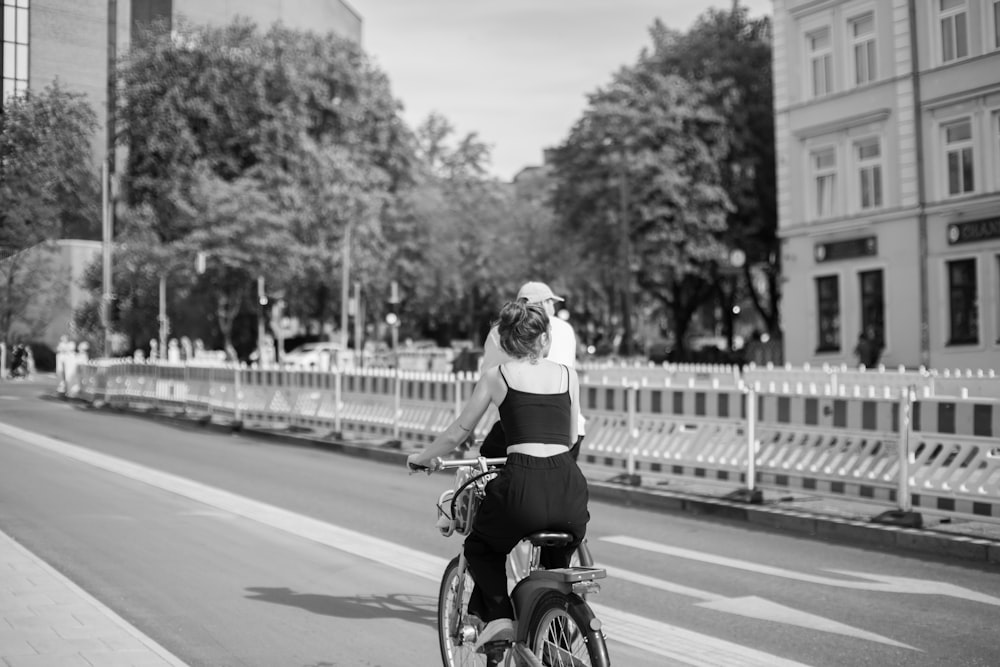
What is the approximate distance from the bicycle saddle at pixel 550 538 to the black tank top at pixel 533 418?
36 cm

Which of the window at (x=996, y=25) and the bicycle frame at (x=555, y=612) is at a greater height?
the window at (x=996, y=25)

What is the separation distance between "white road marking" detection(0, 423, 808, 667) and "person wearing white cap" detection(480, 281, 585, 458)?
1.35m

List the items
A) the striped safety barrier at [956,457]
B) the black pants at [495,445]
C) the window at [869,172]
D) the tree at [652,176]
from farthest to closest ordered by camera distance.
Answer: the tree at [652,176], the window at [869,172], the striped safety barrier at [956,457], the black pants at [495,445]

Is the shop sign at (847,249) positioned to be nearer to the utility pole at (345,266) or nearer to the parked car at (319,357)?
the utility pole at (345,266)

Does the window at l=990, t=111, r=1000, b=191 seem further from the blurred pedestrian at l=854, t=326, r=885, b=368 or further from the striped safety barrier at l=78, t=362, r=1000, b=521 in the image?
the striped safety barrier at l=78, t=362, r=1000, b=521

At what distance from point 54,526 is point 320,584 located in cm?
351

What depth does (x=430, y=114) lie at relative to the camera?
6619 cm

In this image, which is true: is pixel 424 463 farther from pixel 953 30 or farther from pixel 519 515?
pixel 953 30

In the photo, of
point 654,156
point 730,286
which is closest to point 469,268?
point 730,286

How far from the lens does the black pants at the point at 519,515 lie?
421 centimetres

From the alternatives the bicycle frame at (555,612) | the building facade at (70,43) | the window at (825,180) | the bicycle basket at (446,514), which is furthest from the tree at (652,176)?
the bicycle frame at (555,612)

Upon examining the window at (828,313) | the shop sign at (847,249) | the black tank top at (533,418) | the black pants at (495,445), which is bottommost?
the black pants at (495,445)

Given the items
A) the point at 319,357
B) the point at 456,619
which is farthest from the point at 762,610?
the point at 319,357

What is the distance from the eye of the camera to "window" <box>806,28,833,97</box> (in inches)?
1250
